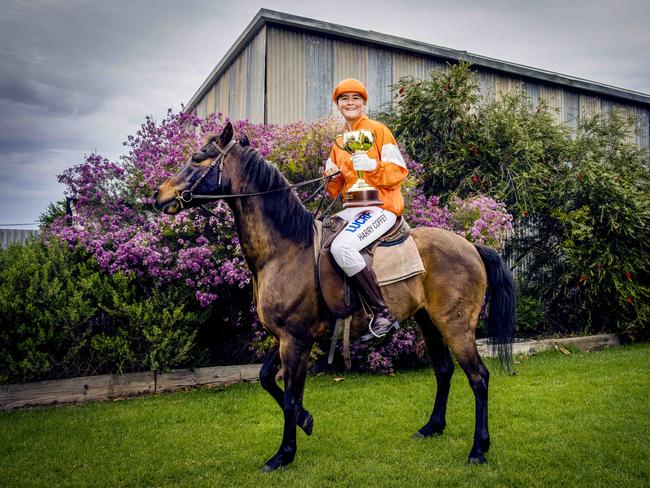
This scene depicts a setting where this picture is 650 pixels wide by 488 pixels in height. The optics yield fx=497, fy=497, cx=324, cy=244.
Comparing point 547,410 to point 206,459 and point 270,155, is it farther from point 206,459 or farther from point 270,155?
point 270,155

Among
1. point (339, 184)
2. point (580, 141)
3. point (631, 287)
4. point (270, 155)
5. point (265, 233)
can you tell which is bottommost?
point (631, 287)

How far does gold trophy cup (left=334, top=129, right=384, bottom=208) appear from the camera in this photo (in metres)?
4.13

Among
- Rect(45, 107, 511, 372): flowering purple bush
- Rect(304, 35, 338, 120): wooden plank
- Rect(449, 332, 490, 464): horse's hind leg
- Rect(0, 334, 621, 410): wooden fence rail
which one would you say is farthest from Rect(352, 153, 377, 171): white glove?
Rect(304, 35, 338, 120): wooden plank

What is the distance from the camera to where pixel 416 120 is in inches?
394

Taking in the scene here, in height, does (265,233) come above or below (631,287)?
above

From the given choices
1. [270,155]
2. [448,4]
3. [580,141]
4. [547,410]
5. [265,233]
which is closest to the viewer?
[265,233]

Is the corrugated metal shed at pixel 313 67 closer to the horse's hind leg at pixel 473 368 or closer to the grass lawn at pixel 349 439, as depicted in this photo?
the grass lawn at pixel 349 439

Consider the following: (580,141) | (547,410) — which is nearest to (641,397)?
(547,410)

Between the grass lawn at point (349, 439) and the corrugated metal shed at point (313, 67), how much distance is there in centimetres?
653

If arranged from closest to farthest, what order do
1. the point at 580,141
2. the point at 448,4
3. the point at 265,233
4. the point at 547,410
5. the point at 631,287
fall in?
the point at 265,233, the point at 547,410, the point at 631,287, the point at 448,4, the point at 580,141

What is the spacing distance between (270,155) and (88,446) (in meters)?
4.35

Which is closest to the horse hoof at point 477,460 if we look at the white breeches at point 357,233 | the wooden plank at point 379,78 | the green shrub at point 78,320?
the white breeches at point 357,233

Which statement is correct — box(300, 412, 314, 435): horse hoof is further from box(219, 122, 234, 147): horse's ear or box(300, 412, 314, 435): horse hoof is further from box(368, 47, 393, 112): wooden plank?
box(368, 47, 393, 112): wooden plank

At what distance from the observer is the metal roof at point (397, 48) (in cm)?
1055
